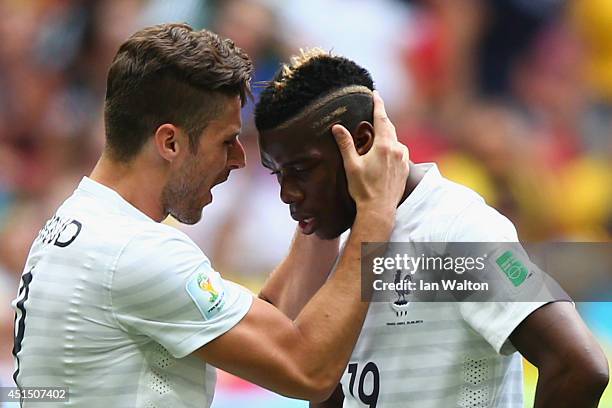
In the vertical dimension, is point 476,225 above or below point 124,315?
above

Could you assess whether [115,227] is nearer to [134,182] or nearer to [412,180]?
[134,182]

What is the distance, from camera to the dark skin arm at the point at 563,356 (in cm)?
227

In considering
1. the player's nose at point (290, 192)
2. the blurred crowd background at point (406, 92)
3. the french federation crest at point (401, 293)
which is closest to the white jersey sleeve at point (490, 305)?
the french federation crest at point (401, 293)

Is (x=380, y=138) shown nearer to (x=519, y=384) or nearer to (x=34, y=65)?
(x=519, y=384)

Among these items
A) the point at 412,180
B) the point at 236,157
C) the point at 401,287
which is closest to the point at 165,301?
the point at 236,157

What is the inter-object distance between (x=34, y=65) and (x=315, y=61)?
3844 mm

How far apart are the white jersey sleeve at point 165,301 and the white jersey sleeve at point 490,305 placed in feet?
1.77

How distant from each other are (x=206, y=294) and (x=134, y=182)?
34cm

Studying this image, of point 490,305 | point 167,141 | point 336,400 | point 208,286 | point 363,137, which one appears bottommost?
point 336,400

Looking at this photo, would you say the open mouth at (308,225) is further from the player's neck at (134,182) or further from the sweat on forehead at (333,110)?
the player's neck at (134,182)

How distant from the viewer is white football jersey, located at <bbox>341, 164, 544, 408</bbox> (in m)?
A: 2.44

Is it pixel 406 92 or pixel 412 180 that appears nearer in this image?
pixel 412 180

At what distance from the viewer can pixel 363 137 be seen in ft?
8.63

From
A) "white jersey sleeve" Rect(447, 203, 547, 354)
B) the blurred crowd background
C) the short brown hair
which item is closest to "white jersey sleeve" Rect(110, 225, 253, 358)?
the short brown hair
